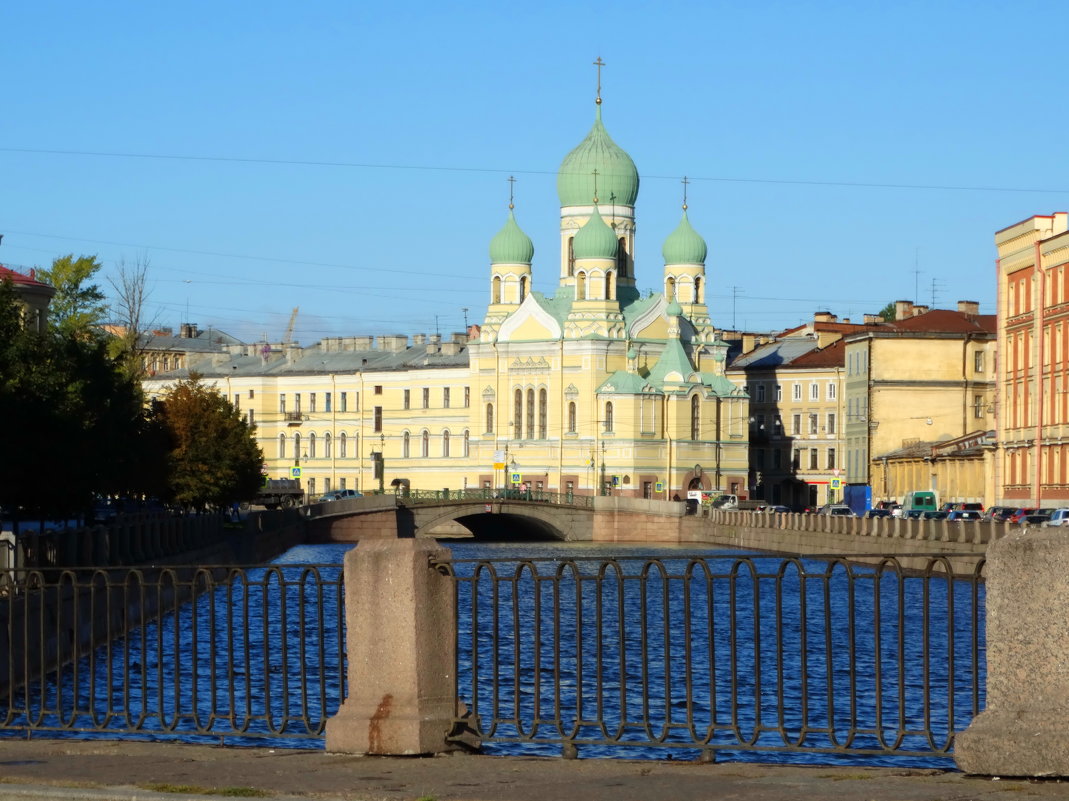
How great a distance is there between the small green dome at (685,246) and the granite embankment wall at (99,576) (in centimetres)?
4248

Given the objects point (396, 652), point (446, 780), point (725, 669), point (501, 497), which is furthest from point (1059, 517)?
point (446, 780)

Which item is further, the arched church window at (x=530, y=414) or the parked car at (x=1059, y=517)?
the arched church window at (x=530, y=414)

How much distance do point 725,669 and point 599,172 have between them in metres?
82.8

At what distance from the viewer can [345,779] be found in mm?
11367

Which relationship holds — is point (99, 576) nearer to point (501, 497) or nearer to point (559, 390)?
point (501, 497)

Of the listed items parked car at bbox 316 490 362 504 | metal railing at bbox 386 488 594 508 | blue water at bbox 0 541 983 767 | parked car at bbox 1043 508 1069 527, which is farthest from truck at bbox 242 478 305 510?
blue water at bbox 0 541 983 767

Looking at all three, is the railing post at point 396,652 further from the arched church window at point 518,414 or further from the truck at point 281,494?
the arched church window at point 518,414

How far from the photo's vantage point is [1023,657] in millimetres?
10992

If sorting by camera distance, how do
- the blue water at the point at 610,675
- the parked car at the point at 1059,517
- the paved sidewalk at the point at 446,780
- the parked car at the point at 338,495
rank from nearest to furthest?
the paved sidewalk at the point at 446,780 < the blue water at the point at 610,675 < the parked car at the point at 1059,517 < the parked car at the point at 338,495

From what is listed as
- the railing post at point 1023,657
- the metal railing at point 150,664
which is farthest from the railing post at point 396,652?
the railing post at point 1023,657

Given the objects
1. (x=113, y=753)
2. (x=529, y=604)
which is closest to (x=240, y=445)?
(x=529, y=604)

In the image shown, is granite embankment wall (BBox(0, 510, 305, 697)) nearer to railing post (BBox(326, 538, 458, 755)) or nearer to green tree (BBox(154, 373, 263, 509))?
railing post (BBox(326, 538, 458, 755))

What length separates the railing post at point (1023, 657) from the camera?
1084cm

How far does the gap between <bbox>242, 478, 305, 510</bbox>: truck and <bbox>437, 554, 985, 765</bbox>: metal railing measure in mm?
56024
